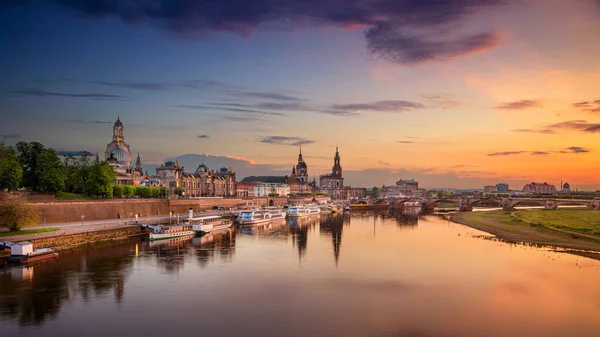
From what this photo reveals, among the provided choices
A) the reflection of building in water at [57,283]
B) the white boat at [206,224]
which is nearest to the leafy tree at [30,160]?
the white boat at [206,224]

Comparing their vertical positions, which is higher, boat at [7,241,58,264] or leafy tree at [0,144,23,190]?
leafy tree at [0,144,23,190]

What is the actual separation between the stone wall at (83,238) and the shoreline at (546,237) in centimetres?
4785

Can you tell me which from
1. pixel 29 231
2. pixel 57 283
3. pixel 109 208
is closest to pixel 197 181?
pixel 109 208

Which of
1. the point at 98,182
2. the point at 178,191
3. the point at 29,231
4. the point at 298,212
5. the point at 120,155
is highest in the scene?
the point at 120,155

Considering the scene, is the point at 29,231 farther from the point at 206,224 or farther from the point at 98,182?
the point at 98,182

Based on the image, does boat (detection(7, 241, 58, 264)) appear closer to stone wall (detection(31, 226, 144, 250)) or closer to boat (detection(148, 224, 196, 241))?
stone wall (detection(31, 226, 144, 250))

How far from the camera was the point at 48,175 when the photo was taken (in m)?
70.1

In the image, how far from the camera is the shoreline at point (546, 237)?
52156mm

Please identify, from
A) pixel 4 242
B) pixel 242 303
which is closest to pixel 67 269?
pixel 4 242

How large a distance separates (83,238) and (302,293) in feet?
98.7

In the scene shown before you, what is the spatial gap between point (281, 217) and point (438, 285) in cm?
7449

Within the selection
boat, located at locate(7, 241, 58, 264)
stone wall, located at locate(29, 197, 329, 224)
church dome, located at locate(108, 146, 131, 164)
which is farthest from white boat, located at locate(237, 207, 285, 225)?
church dome, located at locate(108, 146, 131, 164)

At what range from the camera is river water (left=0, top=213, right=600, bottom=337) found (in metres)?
26.9

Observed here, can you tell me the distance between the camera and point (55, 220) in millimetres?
61219
